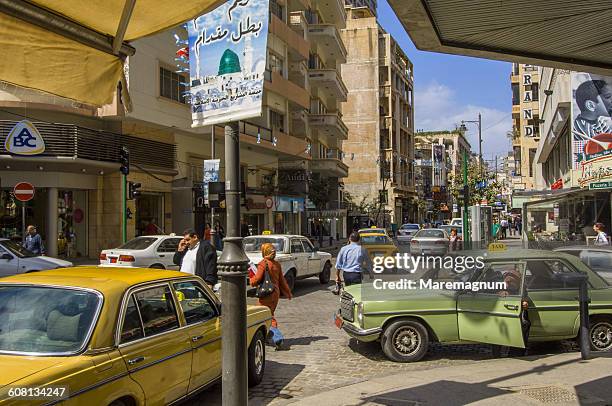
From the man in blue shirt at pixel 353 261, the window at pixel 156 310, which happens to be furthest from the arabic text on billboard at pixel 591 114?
the window at pixel 156 310

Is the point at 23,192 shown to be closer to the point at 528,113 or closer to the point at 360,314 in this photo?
the point at 360,314

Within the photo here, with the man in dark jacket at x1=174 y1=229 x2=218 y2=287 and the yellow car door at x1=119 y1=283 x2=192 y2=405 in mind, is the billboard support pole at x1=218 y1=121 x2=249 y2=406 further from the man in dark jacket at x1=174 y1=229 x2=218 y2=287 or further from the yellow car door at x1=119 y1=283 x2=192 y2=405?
the man in dark jacket at x1=174 y1=229 x2=218 y2=287

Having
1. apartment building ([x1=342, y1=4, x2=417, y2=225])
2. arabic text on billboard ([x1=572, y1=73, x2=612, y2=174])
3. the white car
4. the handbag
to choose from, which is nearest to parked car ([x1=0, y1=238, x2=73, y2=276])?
the white car

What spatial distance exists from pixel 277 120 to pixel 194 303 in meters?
30.2

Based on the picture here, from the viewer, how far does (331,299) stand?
14.4 m

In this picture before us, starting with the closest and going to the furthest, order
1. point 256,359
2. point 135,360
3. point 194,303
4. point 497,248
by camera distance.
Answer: point 135,360 < point 194,303 < point 256,359 < point 497,248

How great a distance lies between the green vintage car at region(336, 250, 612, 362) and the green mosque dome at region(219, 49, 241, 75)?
4.73 m

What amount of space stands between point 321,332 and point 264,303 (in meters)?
1.82

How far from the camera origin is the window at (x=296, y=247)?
52.3 ft

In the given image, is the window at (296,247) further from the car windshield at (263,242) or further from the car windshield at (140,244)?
the car windshield at (140,244)

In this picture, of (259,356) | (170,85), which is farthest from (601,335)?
(170,85)

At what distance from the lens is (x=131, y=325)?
183 inches

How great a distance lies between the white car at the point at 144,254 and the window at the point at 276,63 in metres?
18.3

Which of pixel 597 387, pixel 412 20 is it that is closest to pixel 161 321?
pixel 412 20
